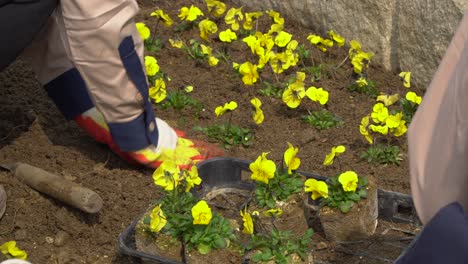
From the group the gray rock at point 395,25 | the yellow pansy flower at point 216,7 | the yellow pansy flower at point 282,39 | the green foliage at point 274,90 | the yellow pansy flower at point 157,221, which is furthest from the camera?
the yellow pansy flower at point 216,7

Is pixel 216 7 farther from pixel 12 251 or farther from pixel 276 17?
pixel 12 251

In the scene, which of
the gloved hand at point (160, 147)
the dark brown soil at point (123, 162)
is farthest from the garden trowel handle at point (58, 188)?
the gloved hand at point (160, 147)

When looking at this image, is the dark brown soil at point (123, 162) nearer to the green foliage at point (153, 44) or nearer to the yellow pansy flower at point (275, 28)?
the green foliage at point (153, 44)

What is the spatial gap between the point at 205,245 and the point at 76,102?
37.0 inches

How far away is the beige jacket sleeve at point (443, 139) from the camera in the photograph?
1.38 metres

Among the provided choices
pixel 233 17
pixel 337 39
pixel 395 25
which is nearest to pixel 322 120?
pixel 337 39

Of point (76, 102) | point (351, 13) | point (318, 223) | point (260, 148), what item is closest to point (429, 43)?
point (351, 13)

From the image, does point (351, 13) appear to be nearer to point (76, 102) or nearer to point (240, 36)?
point (240, 36)

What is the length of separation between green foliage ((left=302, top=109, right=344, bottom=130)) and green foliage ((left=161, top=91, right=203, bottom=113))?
429mm

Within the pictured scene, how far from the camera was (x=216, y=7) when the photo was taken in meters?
4.36

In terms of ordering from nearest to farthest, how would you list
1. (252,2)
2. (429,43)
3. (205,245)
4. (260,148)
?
(205,245) → (260,148) → (429,43) → (252,2)

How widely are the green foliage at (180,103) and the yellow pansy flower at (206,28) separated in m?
0.40

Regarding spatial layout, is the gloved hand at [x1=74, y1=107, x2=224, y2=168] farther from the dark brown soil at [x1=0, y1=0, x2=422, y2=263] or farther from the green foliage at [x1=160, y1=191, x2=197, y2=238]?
the green foliage at [x1=160, y1=191, x2=197, y2=238]

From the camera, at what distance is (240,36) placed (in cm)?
436
